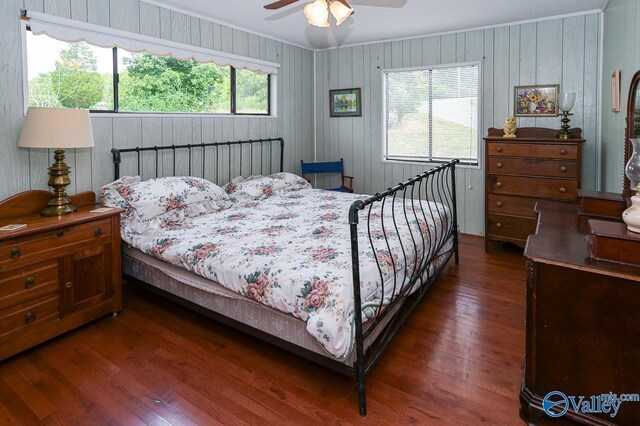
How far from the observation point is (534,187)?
161 inches

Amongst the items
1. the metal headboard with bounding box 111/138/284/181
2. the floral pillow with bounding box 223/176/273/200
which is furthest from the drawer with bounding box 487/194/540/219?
the metal headboard with bounding box 111/138/284/181

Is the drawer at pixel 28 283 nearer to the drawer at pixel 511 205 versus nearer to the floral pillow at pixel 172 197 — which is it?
the floral pillow at pixel 172 197

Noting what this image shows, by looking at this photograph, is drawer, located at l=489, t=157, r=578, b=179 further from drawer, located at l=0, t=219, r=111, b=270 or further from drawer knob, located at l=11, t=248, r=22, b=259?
drawer knob, located at l=11, t=248, r=22, b=259

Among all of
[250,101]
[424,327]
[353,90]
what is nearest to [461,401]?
[424,327]

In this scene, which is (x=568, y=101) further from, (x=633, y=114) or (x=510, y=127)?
(x=633, y=114)

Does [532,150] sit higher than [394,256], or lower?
higher

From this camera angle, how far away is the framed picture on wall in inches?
219

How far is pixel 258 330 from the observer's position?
2.40 m

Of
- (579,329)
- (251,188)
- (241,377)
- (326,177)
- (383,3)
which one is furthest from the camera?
(326,177)

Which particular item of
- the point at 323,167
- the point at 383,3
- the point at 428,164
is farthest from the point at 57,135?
the point at 428,164

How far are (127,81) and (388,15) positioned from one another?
102 inches

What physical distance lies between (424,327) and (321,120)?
150 inches

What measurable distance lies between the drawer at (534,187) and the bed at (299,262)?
27.5 inches

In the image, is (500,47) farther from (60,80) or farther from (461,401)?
(60,80)
